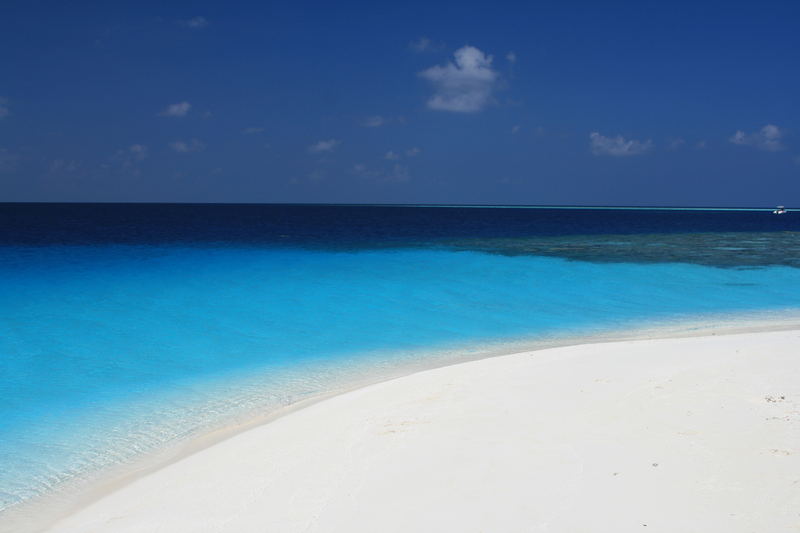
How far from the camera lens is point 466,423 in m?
5.62

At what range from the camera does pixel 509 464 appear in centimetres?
460

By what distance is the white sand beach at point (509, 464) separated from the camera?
384cm

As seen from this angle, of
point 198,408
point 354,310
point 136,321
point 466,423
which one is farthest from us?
point 354,310

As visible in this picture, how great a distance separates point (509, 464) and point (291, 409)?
3.24m

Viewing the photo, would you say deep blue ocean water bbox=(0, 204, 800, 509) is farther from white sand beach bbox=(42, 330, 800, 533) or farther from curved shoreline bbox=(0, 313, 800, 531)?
white sand beach bbox=(42, 330, 800, 533)

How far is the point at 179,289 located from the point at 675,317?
1359cm

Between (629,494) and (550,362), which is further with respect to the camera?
(550,362)

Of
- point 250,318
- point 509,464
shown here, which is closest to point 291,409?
point 509,464

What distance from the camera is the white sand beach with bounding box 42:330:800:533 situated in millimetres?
3838

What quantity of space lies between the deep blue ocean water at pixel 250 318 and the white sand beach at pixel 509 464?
4.57ft

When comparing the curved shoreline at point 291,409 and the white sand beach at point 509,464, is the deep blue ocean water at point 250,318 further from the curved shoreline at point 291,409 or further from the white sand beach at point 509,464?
the white sand beach at point 509,464

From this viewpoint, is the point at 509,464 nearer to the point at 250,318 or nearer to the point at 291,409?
the point at 291,409

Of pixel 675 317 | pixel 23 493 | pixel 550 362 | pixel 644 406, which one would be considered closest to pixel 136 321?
pixel 23 493

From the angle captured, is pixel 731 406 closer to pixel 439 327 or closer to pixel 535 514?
pixel 535 514
